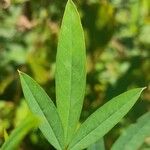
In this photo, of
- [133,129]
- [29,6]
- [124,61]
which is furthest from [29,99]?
[124,61]

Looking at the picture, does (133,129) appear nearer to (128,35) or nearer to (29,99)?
(29,99)

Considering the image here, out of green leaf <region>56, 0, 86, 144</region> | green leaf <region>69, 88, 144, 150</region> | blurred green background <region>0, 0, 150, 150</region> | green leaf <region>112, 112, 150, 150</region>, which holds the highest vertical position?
green leaf <region>56, 0, 86, 144</region>

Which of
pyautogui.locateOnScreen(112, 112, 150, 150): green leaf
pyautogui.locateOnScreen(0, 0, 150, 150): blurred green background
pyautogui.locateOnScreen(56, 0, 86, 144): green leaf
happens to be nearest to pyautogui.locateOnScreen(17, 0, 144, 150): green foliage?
pyautogui.locateOnScreen(56, 0, 86, 144): green leaf

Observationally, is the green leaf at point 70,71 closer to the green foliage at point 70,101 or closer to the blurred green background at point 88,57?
the green foliage at point 70,101

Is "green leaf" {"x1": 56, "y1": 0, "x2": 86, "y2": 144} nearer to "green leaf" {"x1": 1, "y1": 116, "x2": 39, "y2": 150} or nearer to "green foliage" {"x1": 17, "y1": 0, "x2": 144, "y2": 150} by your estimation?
"green foliage" {"x1": 17, "y1": 0, "x2": 144, "y2": 150}

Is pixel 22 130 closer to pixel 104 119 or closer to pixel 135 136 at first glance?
pixel 104 119

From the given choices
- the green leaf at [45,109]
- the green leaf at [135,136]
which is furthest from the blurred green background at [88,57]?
the green leaf at [45,109]
